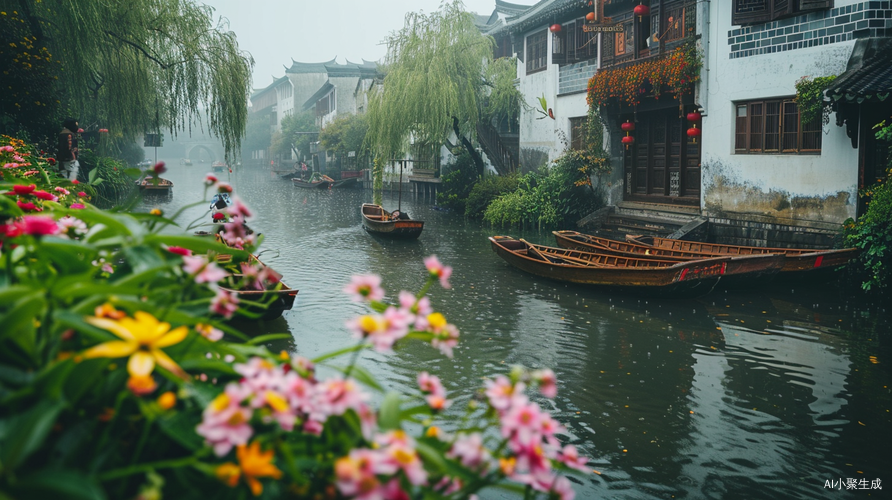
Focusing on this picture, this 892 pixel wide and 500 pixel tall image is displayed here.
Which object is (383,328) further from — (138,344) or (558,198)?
(558,198)

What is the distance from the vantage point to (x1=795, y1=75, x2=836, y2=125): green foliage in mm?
11639

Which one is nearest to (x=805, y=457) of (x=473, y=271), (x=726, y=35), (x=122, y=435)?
(x=122, y=435)

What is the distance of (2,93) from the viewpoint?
1139cm

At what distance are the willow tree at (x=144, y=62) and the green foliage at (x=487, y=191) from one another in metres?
9.83

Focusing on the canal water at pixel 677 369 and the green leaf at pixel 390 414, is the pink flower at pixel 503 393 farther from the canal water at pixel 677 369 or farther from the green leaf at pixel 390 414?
the canal water at pixel 677 369

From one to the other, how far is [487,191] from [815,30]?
11.8m

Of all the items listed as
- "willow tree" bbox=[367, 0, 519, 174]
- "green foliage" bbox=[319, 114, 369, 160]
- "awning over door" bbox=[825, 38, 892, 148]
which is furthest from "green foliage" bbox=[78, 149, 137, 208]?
"green foliage" bbox=[319, 114, 369, 160]

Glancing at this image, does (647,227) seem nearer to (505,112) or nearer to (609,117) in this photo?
(609,117)

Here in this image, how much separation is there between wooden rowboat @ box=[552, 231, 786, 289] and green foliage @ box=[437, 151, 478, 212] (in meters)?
11.2

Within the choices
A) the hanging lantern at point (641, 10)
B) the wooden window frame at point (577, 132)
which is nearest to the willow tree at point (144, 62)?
the hanging lantern at point (641, 10)

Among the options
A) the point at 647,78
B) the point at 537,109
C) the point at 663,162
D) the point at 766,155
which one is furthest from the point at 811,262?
the point at 537,109

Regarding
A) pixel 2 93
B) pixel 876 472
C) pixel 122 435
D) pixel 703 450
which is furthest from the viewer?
pixel 2 93

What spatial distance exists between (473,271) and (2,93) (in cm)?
853

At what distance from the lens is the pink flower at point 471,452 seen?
1350mm
